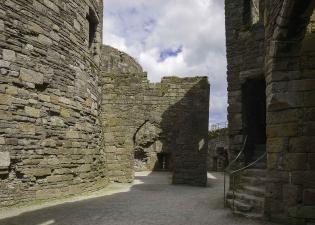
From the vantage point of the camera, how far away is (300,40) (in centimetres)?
525

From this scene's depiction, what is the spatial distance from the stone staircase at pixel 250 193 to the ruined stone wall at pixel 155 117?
452cm

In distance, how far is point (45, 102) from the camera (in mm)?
7707

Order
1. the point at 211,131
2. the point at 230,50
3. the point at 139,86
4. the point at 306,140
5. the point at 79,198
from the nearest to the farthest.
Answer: the point at 306,140
the point at 79,198
the point at 230,50
the point at 139,86
the point at 211,131

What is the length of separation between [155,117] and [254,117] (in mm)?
4548

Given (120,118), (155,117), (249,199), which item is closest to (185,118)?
(155,117)

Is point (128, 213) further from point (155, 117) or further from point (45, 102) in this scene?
point (155, 117)

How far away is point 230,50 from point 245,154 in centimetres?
259

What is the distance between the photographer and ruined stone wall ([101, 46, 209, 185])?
12.1 meters

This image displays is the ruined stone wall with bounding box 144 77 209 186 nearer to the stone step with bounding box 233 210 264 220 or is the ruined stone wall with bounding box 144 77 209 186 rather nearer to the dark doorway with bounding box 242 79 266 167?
the dark doorway with bounding box 242 79 266 167

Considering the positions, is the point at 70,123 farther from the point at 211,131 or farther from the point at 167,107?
the point at 211,131

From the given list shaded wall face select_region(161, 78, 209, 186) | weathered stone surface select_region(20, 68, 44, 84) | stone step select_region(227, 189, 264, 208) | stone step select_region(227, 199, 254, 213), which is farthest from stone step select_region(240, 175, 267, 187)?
shaded wall face select_region(161, 78, 209, 186)

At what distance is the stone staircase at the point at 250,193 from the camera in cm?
580

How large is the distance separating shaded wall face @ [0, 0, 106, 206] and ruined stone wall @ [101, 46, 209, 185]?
2.70 metres

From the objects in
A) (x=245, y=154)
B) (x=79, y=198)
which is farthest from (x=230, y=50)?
(x=79, y=198)
